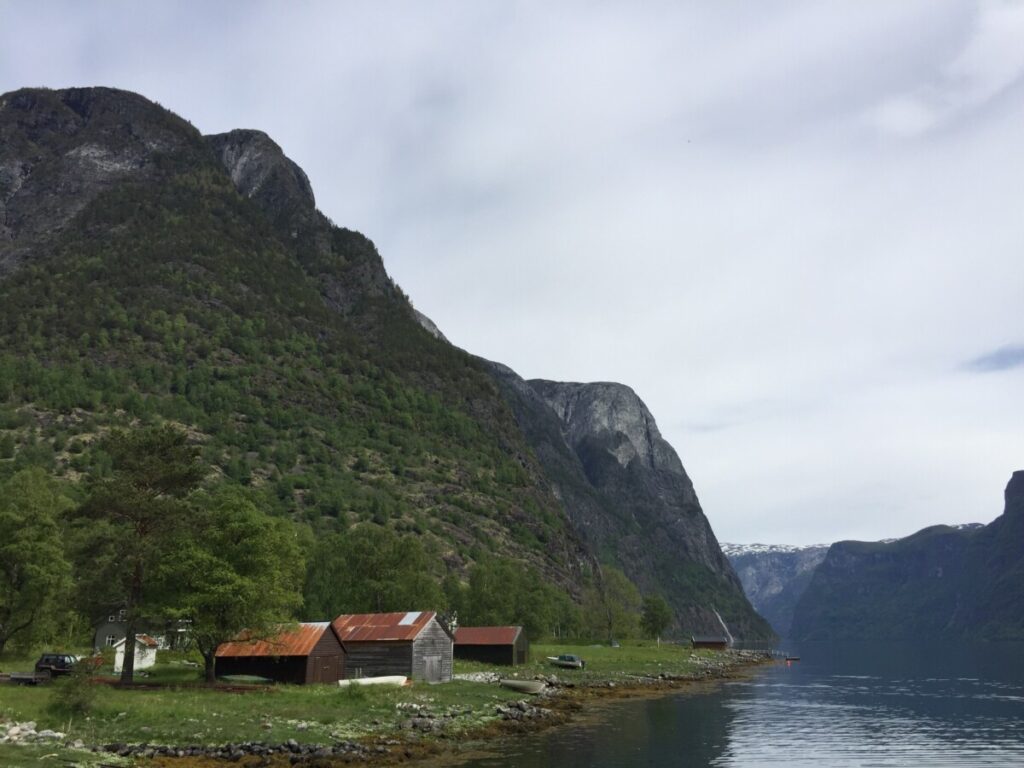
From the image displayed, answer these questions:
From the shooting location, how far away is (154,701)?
48656mm

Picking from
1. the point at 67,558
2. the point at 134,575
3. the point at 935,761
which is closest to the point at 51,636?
the point at 67,558

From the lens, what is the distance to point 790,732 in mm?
64688

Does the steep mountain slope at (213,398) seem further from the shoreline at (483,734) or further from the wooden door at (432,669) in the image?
the wooden door at (432,669)

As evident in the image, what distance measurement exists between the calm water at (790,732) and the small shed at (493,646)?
1824 cm

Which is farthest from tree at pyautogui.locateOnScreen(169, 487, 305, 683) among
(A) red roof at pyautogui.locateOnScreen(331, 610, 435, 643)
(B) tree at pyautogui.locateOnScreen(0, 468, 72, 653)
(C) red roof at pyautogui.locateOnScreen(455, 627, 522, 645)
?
(C) red roof at pyautogui.locateOnScreen(455, 627, 522, 645)

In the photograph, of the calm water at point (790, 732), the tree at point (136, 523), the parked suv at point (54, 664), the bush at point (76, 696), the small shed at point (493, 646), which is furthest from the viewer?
the small shed at point (493, 646)

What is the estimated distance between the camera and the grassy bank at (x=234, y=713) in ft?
136

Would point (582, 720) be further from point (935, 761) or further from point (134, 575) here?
point (134, 575)

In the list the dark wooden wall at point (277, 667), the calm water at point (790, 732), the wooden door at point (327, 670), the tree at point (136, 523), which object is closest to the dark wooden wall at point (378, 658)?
the wooden door at point (327, 670)

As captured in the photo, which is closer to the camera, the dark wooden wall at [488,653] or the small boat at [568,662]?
the dark wooden wall at [488,653]

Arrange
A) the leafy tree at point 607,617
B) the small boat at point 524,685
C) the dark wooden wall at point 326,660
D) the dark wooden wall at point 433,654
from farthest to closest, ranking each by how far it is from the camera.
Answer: the leafy tree at point 607,617 → the small boat at point 524,685 → the dark wooden wall at point 433,654 → the dark wooden wall at point 326,660

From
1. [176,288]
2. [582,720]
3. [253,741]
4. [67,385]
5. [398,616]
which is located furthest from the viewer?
[176,288]

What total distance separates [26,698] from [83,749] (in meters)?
11.5

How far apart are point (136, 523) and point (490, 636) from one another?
4923 cm
